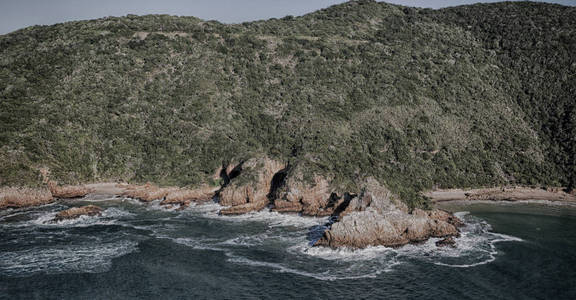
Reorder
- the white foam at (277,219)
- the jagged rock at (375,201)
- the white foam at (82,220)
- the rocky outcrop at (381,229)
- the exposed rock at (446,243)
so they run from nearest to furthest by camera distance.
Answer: the exposed rock at (446,243) → the rocky outcrop at (381,229) → the jagged rock at (375,201) → the white foam at (82,220) → the white foam at (277,219)

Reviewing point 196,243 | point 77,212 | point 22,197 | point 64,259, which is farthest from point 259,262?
point 22,197

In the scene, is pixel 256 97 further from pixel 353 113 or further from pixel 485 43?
pixel 485 43

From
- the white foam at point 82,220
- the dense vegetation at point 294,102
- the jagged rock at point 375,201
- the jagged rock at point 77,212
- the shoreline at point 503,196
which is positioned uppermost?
the dense vegetation at point 294,102

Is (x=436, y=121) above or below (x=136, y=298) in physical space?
above

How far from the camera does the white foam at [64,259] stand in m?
32.4

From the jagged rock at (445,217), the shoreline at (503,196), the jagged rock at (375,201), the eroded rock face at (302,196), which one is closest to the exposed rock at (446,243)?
the jagged rock at (445,217)

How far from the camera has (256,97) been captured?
76.9 metres

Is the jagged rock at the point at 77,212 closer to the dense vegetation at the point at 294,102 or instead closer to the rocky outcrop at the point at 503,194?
the dense vegetation at the point at 294,102

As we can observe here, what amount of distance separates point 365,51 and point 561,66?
43734mm

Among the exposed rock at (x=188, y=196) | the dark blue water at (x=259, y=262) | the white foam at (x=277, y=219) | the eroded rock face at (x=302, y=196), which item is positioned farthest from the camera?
the exposed rock at (x=188, y=196)

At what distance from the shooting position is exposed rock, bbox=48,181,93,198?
55.7 meters

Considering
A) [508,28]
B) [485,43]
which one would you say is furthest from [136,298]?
[508,28]

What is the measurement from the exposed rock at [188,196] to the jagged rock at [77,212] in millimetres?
9052

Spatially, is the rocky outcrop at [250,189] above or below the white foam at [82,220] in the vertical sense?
above
